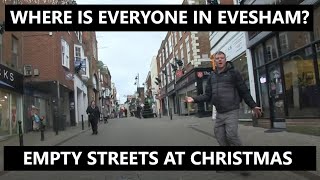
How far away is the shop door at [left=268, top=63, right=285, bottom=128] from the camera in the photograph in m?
15.9

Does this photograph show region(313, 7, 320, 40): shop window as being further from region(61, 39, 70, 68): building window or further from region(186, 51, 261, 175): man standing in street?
region(61, 39, 70, 68): building window

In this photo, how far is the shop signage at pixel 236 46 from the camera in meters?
19.5

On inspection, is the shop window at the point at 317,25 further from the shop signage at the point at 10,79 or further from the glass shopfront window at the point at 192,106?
the glass shopfront window at the point at 192,106

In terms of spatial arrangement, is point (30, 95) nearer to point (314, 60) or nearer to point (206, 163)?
point (314, 60)

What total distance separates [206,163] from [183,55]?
35377mm

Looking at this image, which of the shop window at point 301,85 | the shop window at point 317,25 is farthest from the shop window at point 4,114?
the shop window at point 317,25

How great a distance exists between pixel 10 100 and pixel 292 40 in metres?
14.1

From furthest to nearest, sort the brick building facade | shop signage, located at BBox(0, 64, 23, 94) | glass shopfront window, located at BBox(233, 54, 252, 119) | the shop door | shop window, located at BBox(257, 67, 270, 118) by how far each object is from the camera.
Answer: the brick building facade → glass shopfront window, located at BBox(233, 54, 252, 119) → shop signage, located at BBox(0, 64, 23, 94) → shop window, located at BBox(257, 67, 270, 118) → the shop door

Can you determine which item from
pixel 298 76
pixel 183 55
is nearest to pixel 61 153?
pixel 298 76

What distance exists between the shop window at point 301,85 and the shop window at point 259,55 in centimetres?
246

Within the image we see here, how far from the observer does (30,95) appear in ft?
87.7

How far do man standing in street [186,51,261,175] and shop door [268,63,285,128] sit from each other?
829 centimetres

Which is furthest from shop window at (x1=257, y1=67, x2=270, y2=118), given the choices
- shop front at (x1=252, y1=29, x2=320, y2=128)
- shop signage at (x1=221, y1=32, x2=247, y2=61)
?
shop signage at (x1=221, y1=32, x2=247, y2=61)

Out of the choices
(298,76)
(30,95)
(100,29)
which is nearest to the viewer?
(100,29)
